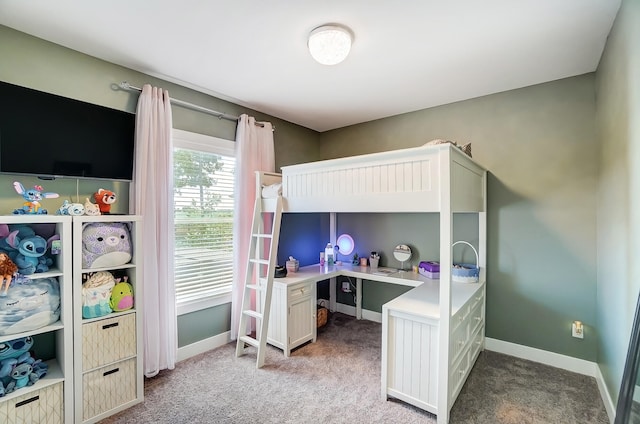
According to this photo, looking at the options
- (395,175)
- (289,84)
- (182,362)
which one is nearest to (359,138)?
(289,84)

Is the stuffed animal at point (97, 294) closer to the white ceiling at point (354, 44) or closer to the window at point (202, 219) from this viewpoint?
the window at point (202, 219)

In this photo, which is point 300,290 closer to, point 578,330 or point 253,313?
point 253,313

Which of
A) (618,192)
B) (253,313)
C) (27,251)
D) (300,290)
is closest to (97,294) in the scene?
(27,251)

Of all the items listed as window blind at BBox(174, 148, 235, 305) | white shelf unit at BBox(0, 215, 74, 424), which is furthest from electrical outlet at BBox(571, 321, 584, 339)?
white shelf unit at BBox(0, 215, 74, 424)

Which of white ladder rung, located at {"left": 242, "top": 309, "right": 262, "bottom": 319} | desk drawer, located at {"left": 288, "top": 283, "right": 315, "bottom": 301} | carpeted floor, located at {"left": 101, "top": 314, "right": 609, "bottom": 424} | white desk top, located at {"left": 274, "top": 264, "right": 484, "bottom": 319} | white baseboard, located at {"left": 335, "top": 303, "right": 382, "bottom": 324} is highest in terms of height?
white desk top, located at {"left": 274, "top": 264, "right": 484, "bottom": 319}

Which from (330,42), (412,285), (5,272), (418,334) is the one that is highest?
(330,42)

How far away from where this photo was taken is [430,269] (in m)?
3.02

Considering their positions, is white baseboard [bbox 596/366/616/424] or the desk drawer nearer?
white baseboard [bbox 596/366/616/424]

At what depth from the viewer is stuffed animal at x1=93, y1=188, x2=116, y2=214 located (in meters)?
2.10

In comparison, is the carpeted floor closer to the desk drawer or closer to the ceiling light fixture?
the desk drawer

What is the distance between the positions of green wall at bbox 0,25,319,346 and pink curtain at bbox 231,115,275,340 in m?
0.12

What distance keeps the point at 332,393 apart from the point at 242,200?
189 cm

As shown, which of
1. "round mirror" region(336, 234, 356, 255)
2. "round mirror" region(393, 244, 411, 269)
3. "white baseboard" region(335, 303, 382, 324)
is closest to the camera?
"round mirror" region(393, 244, 411, 269)

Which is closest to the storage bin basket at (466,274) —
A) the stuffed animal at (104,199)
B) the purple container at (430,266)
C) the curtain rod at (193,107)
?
the purple container at (430,266)
